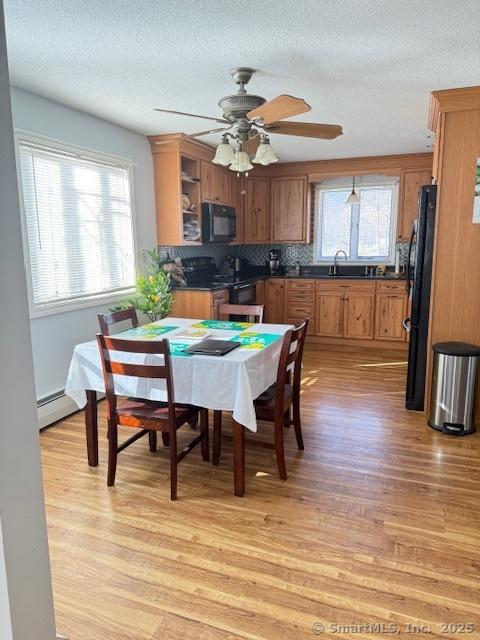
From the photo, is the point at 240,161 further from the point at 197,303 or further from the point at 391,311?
the point at 391,311

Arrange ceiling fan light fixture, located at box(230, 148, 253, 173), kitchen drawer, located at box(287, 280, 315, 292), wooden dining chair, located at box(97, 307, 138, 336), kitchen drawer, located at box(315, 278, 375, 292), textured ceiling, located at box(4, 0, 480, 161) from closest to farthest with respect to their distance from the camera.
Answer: textured ceiling, located at box(4, 0, 480, 161) < ceiling fan light fixture, located at box(230, 148, 253, 173) < wooden dining chair, located at box(97, 307, 138, 336) < kitchen drawer, located at box(315, 278, 375, 292) < kitchen drawer, located at box(287, 280, 315, 292)

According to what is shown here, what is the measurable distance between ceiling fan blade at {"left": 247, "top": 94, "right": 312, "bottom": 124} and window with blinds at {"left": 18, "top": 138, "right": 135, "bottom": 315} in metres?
1.84

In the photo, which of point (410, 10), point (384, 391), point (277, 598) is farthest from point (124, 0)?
point (384, 391)

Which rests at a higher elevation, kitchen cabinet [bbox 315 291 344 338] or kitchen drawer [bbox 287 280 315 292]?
kitchen drawer [bbox 287 280 315 292]

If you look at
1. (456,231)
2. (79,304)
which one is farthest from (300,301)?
(79,304)

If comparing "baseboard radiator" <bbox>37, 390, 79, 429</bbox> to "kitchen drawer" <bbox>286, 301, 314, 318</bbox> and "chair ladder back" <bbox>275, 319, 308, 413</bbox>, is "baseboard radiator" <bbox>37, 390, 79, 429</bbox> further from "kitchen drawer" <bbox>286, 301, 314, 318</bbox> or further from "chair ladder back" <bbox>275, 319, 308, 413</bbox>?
"kitchen drawer" <bbox>286, 301, 314, 318</bbox>

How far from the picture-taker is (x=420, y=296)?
3494 millimetres

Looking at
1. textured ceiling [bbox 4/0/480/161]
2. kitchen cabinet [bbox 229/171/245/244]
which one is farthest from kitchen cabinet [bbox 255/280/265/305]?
textured ceiling [bbox 4/0/480/161]

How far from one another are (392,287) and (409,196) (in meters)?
1.18

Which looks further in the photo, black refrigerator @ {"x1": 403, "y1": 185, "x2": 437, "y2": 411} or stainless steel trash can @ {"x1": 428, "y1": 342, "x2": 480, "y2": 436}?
black refrigerator @ {"x1": 403, "y1": 185, "x2": 437, "y2": 411}

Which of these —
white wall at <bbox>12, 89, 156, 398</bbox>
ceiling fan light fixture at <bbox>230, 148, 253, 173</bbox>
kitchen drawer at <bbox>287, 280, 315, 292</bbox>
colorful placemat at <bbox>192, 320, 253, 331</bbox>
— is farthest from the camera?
kitchen drawer at <bbox>287, 280, 315, 292</bbox>

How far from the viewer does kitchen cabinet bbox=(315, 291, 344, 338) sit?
5.81 m

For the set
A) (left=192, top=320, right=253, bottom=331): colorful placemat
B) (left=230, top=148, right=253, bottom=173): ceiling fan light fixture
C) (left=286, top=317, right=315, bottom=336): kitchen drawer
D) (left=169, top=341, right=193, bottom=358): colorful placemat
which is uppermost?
(left=230, top=148, right=253, bottom=173): ceiling fan light fixture

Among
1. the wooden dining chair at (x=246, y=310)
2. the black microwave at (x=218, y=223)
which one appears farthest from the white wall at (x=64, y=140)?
the wooden dining chair at (x=246, y=310)
